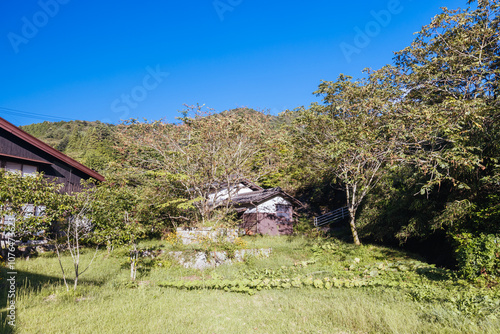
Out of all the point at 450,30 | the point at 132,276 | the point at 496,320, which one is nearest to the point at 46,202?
the point at 132,276

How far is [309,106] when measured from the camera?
16.0 metres

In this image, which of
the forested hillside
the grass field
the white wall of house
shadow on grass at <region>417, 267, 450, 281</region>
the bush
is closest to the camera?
the grass field

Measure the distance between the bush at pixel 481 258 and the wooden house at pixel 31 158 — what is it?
1538 cm

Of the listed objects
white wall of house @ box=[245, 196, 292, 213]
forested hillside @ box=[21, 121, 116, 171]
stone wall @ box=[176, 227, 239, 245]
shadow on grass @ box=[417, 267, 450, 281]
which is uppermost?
forested hillside @ box=[21, 121, 116, 171]

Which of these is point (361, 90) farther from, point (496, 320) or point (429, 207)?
point (496, 320)

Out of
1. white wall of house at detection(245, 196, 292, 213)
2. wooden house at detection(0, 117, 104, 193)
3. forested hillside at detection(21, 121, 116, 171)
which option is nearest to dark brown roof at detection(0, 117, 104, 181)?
wooden house at detection(0, 117, 104, 193)

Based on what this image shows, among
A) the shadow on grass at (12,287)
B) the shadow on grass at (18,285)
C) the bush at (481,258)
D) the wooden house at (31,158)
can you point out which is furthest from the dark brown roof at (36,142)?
the bush at (481,258)

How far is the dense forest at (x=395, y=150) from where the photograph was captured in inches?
393

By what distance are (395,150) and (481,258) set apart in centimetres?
736

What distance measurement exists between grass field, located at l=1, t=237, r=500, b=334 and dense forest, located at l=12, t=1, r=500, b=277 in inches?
73.4

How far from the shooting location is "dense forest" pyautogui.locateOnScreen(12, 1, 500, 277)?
9.98 meters

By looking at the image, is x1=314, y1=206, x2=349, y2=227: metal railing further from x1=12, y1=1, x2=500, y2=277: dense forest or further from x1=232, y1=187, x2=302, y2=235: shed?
x1=12, y1=1, x2=500, y2=277: dense forest

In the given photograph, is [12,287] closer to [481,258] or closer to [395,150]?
[481,258]

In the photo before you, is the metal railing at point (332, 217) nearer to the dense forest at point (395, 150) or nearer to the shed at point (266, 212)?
the shed at point (266, 212)
